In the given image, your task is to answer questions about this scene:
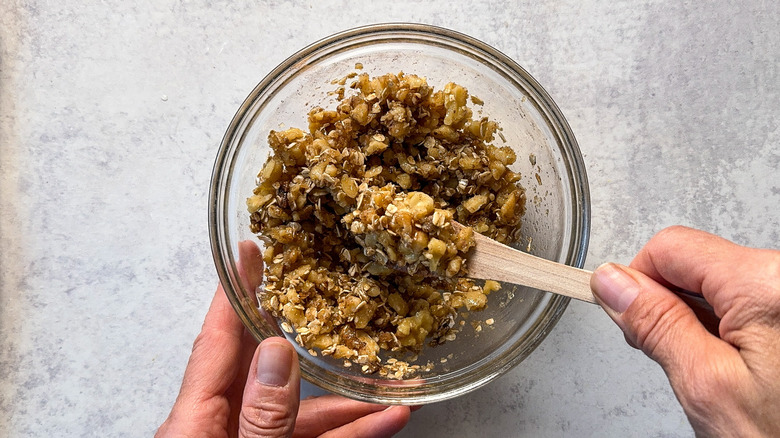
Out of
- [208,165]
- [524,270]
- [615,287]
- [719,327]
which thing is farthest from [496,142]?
[208,165]

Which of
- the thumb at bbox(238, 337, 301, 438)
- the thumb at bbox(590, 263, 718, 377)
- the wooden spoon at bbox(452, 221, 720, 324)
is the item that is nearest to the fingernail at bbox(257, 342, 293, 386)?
the thumb at bbox(238, 337, 301, 438)

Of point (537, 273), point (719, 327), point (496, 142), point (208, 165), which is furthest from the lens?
point (208, 165)

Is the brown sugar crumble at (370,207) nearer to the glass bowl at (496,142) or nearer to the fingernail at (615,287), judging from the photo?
the glass bowl at (496,142)

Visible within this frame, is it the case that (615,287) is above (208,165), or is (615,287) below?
above

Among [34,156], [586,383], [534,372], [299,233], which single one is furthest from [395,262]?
[34,156]

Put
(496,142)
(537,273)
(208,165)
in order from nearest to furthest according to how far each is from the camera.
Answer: (537,273)
(496,142)
(208,165)

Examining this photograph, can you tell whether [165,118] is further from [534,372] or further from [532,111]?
[534,372]

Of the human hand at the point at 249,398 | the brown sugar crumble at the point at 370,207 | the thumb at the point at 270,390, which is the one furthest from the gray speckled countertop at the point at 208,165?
the thumb at the point at 270,390

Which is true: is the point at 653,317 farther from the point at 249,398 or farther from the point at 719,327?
the point at 249,398
